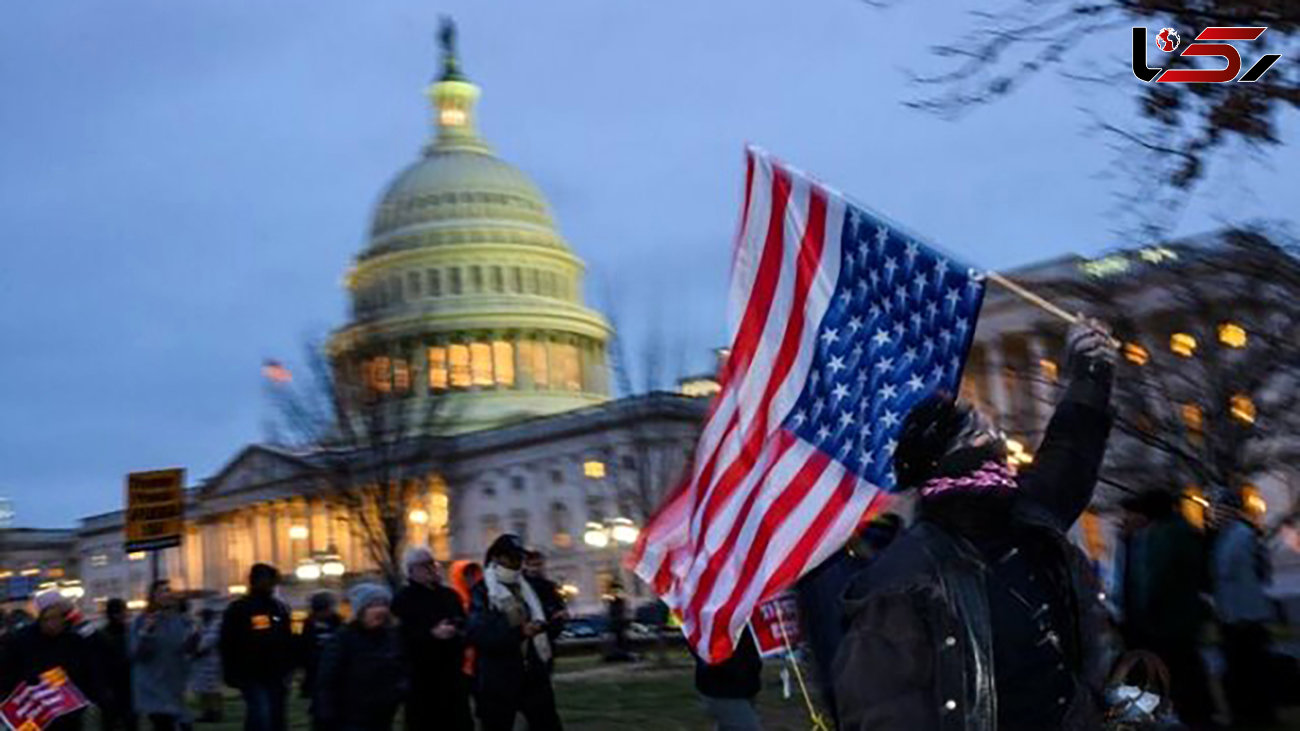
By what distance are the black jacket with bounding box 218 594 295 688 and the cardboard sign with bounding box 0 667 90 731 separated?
2087mm

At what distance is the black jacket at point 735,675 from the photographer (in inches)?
377

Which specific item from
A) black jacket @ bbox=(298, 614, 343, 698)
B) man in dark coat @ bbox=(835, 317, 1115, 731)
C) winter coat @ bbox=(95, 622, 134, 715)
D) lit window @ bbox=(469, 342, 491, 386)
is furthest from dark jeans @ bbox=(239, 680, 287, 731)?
lit window @ bbox=(469, 342, 491, 386)

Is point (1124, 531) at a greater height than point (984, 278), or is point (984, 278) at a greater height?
point (984, 278)

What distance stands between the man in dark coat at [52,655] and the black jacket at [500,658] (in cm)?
269

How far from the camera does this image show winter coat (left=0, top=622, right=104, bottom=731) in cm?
1123

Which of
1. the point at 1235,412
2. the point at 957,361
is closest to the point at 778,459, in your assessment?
the point at 957,361

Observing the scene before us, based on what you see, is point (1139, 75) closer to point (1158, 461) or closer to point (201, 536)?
point (1158, 461)

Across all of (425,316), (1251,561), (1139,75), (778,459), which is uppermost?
(425,316)

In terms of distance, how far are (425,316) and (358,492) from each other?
43.5 metres

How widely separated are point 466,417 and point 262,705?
8350 centimetres

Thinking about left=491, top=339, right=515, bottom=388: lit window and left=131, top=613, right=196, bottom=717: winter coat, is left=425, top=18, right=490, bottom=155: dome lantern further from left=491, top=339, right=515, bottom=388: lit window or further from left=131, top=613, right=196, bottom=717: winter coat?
left=131, top=613, right=196, bottom=717: winter coat

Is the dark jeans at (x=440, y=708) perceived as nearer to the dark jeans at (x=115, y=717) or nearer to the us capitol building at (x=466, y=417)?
the dark jeans at (x=115, y=717)

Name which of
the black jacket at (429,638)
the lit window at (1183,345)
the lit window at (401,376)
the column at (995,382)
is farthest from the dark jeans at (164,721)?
the column at (995,382)

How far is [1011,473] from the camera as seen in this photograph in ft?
12.6
